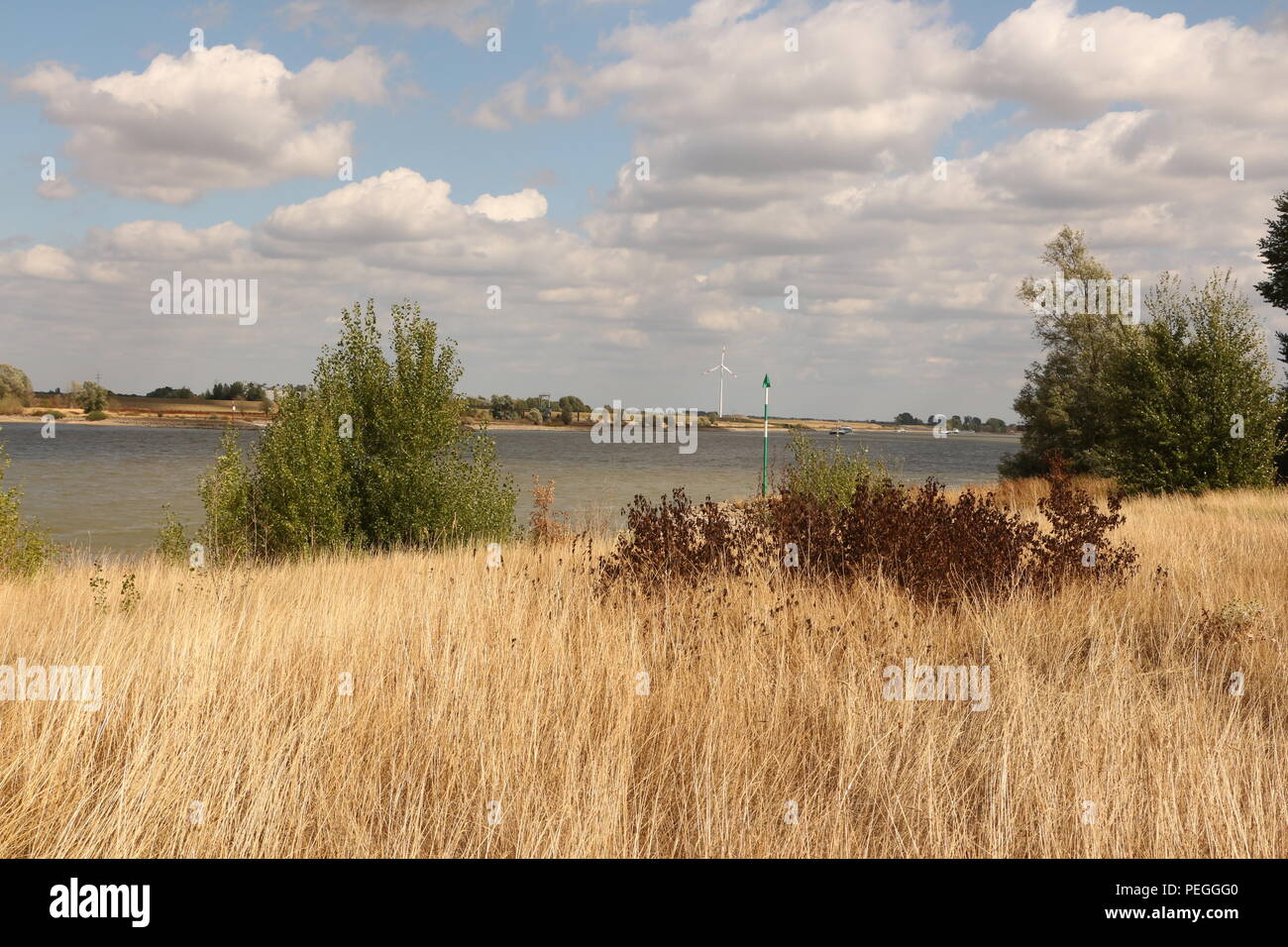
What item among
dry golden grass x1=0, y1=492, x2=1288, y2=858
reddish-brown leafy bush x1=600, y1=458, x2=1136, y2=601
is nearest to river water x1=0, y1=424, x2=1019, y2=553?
reddish-brown leafy bush x1=600, y1=458, x2=1136, y2=601

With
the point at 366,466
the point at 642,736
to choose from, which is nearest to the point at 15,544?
the point at 366,466

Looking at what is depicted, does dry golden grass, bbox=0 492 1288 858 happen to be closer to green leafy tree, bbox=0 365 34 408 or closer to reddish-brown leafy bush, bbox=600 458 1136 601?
reddish-brown leafy bush, bbox=600 458 1136 601

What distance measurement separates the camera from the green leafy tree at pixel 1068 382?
33.9 m

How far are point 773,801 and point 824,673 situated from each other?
6.16ft

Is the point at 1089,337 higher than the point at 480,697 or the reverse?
higher

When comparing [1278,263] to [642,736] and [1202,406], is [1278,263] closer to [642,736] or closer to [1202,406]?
[1202,406]

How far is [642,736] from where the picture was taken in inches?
200

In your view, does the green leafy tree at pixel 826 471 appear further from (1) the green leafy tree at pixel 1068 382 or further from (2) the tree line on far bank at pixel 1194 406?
(1) the green leafy tree at pixel 1068 382

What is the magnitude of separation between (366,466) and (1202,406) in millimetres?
21402

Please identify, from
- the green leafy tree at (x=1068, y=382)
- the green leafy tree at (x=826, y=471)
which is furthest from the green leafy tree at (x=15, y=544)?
the green leafy tree at (x=1068, y=382)
